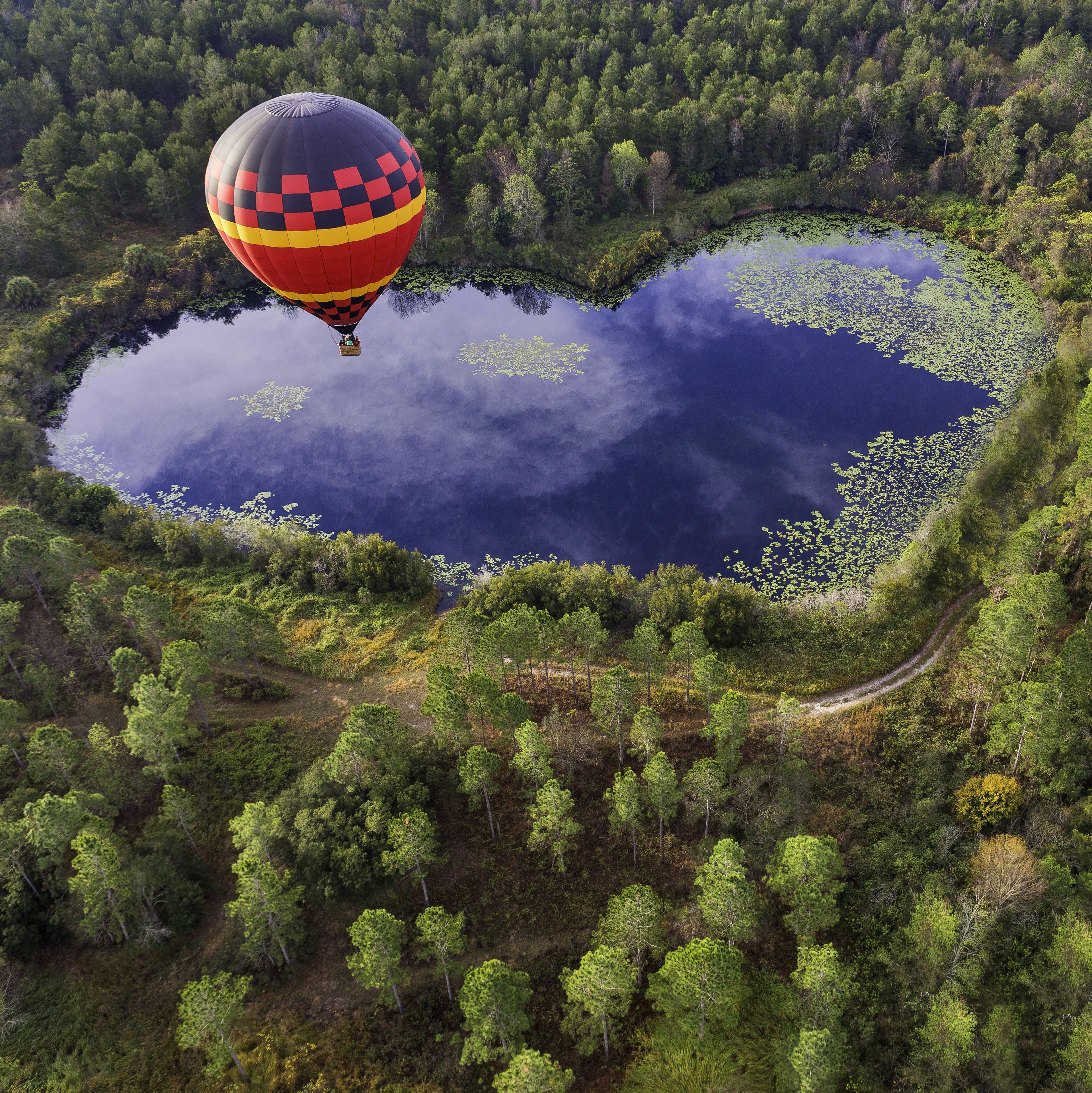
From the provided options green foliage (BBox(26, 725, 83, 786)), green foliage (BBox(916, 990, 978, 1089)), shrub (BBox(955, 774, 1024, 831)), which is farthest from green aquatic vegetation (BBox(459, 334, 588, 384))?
green foliage (BBox(916, 990, 978, 1089))

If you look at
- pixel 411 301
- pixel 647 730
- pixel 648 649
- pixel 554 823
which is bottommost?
pixel 411 301

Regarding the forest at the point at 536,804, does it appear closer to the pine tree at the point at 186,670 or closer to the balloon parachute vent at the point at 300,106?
the pine tree at the point at 186,670

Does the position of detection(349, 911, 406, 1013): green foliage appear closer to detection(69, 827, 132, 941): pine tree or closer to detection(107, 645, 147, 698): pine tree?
detection(69, 827, 132, 941): pine tree

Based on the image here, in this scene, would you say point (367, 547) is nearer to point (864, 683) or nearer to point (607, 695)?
point (607, 695)

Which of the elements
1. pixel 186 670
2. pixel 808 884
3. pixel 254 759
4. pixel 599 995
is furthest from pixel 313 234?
pixel 808 884

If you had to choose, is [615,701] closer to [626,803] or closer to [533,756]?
[533,756]
